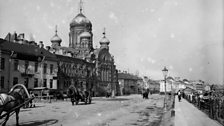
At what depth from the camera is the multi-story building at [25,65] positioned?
40.7m

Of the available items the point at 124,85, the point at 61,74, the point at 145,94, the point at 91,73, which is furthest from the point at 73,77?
the point at 124,85

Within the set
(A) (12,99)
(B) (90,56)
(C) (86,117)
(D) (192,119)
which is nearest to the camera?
(A) (12,99)

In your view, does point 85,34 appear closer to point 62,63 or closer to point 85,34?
point 85,34

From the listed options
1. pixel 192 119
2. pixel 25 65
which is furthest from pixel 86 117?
pixel 25 65

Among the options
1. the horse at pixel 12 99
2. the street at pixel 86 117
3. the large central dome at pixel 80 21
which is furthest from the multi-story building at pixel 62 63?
the horse at pixel 12 99

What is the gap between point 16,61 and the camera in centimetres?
4366

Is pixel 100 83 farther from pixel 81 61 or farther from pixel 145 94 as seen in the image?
pixel 145 94

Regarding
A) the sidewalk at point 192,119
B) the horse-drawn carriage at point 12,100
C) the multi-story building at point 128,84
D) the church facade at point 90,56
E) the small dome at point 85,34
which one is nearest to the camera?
the horse-drawn carriage at point 12,100

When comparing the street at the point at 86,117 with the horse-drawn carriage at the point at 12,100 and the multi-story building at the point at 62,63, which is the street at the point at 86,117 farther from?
the multi-story building at the point at 62,63

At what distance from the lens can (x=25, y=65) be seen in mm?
45531

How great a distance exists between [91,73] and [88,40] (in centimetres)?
1400

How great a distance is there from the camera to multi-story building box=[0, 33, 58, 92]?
40734 millimetres

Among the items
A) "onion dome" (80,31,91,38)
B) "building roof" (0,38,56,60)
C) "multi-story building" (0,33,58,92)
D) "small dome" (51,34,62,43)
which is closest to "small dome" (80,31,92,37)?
"onion dome" (80,31,91,38)

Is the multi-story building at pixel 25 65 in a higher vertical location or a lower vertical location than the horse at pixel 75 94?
higher
